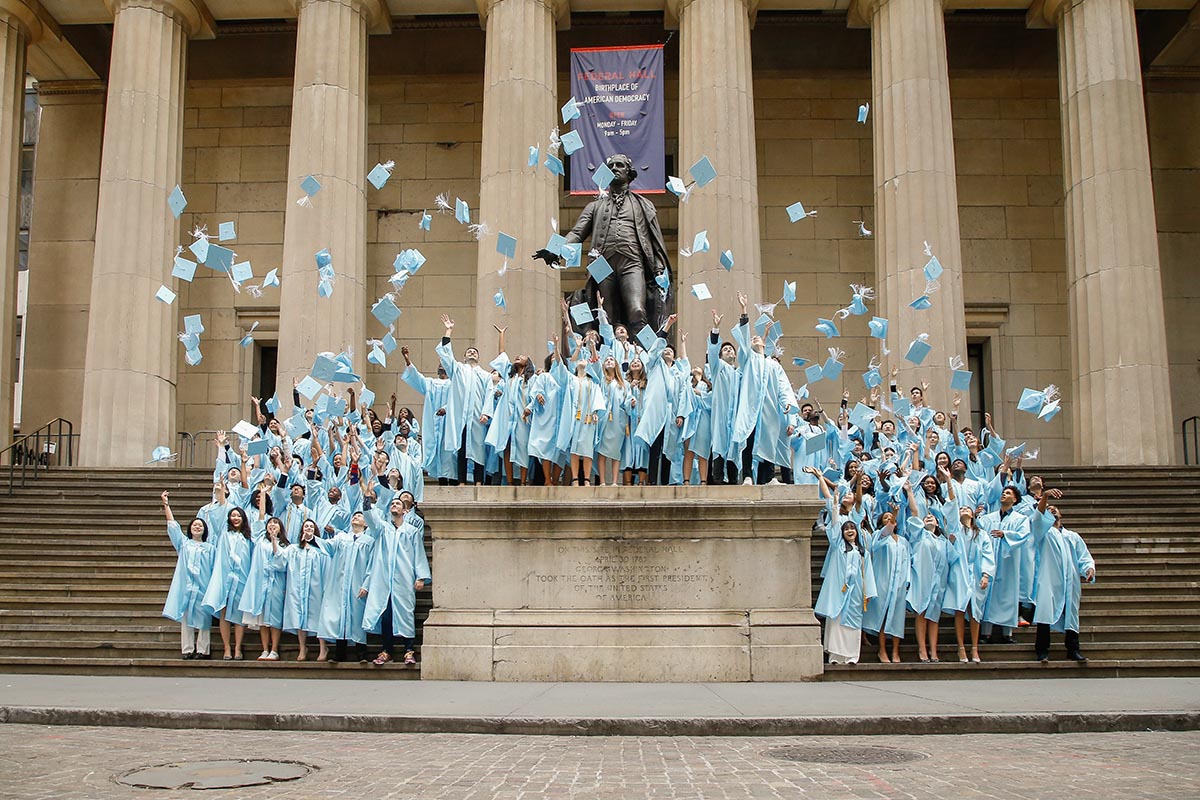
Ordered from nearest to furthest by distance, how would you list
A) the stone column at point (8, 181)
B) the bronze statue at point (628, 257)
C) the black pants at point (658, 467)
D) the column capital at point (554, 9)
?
the black pants at point (658, 467) < the bronze statue at point (628, 257) < the column capital at point (554, 9) < the stone column at point (8, 181)

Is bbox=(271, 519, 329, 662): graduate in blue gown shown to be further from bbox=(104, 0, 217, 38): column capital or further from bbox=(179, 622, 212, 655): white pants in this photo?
bbox=(104, 0, 217, 38): column capital

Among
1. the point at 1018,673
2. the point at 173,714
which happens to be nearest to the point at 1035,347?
the point at 1018,673

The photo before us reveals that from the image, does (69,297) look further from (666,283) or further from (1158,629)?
(1158,629)

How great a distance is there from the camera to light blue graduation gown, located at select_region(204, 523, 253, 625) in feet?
45.3

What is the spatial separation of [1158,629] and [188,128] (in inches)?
997

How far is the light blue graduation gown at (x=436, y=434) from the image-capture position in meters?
14.6

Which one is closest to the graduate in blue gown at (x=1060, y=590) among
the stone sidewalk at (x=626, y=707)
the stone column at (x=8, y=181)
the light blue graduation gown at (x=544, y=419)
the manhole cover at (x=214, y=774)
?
the stone sidewalk at (x=626, y=707)

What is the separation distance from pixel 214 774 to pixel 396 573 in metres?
5.96

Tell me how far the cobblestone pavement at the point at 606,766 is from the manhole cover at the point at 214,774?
13 centimetres

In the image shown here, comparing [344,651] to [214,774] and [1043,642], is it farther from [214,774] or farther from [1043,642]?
[1043,642]

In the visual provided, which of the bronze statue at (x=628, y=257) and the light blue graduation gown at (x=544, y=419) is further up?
Answer: the bronze statue at (x=628, y=257)

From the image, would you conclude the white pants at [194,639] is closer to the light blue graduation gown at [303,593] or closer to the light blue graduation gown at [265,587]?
the light blue graduation gown at [265,587]

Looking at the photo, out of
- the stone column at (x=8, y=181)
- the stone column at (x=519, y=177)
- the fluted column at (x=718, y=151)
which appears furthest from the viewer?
the stone column at (x=8, y=181)

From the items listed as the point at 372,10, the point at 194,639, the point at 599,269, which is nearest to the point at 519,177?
the point at 372,10
